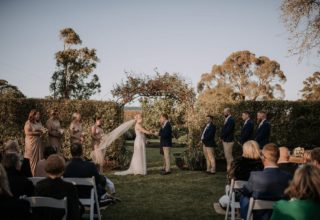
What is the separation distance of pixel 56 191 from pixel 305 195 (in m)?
2.81

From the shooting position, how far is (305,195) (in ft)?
10.2

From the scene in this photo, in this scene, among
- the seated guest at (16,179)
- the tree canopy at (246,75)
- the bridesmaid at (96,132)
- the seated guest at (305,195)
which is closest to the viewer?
the seated guest at (305,195)

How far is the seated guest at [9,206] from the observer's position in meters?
3.36

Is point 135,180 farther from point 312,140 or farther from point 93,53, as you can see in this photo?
point 93,53

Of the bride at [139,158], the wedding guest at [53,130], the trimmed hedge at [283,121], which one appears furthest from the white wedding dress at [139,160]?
the trimmed hedge at [283,121]

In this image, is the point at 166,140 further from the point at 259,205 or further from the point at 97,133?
the point at 259,205

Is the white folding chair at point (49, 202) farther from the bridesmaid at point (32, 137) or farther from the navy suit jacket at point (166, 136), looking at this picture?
the navy suit jacket at point (166, 136)

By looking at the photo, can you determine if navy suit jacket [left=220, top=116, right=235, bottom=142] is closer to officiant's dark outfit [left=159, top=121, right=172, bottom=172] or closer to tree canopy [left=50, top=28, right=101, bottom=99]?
officiant's dark outfit [left=159, top=121, right=172, bottom=172]

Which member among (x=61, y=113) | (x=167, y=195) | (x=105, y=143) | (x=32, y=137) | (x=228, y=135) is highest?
(x=61, y=113)

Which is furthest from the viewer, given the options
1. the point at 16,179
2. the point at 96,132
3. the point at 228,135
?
the point at 228,135

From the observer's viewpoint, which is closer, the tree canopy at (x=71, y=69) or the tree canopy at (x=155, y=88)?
the tree canopy at (x=155, y=88)

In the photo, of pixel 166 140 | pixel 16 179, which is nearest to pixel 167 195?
pixel 166 140

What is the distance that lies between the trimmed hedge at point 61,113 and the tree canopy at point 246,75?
1344 inches

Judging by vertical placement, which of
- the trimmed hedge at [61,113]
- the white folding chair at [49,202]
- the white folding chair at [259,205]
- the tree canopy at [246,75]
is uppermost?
the tree canopy at [246,75]
